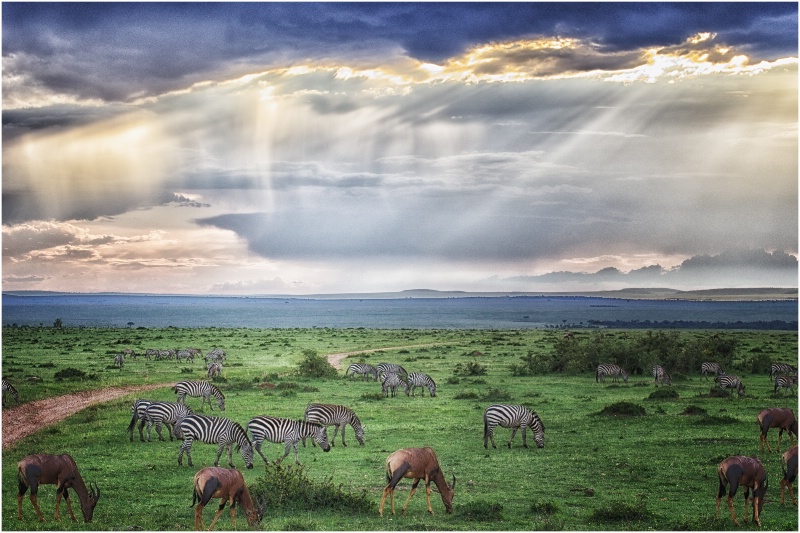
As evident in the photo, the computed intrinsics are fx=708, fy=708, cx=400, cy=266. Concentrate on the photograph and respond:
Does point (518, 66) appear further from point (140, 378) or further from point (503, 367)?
point (140, 378)

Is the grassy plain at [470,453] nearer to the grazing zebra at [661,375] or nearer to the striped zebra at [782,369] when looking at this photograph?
the grazing zebra at [661,375]

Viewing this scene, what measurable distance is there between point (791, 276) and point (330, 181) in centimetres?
3417

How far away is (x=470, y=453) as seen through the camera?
2414 centimetres

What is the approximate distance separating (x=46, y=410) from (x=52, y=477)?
57.0 feet

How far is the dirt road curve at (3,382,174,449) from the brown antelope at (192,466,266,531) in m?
14.1

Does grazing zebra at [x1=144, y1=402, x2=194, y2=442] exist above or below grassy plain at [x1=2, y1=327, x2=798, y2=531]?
above

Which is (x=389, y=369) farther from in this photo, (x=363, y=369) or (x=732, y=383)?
(x=732, y=383)

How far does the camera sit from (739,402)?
33.7 m

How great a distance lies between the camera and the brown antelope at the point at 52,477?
53.0ft

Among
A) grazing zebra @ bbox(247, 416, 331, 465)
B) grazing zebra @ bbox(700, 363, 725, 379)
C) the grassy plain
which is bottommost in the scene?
the grassy plain

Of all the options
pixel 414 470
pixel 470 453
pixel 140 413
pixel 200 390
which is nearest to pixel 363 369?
pixel 200 390

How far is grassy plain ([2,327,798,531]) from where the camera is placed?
17438 mm

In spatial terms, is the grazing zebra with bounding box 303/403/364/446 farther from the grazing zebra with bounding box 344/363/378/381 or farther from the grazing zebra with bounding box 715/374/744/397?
the grazing zebra with bounding box 715/374/744/397

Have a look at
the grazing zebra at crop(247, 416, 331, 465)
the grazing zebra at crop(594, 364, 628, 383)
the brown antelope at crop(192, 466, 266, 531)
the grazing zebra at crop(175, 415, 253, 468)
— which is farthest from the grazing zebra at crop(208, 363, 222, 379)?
the brown antelope at crop(192, 466, 266, 531)
